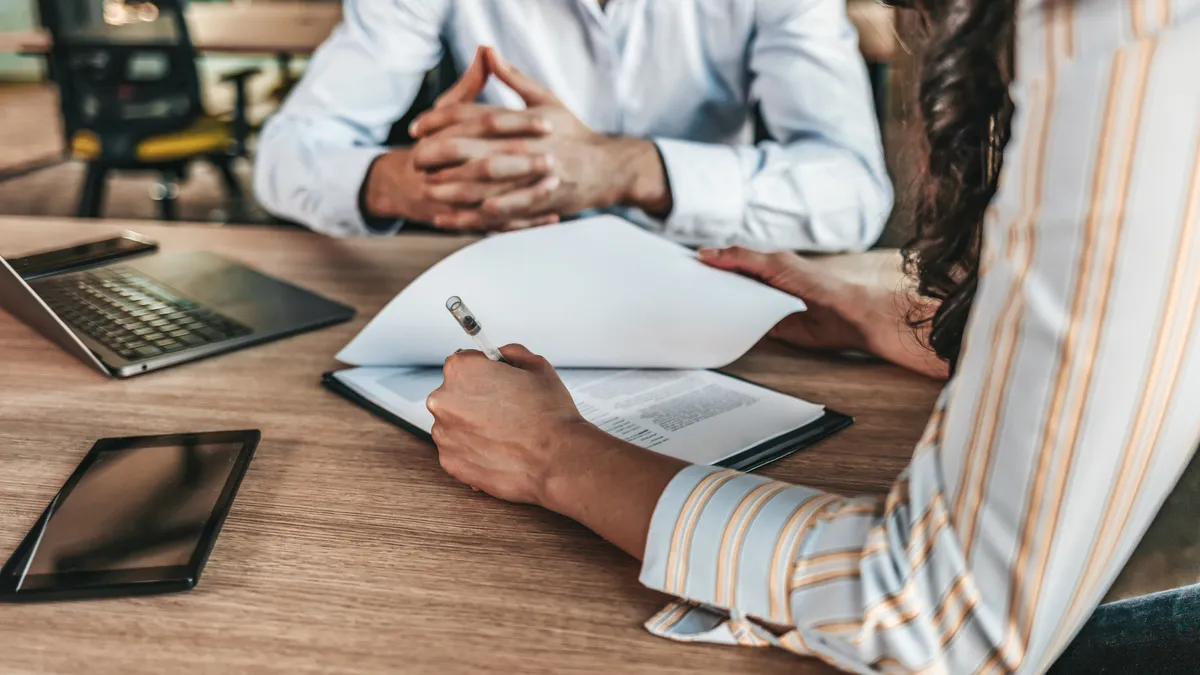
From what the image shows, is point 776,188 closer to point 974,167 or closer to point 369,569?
point 974,167

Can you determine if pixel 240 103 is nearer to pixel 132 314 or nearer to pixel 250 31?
pixel 250 31

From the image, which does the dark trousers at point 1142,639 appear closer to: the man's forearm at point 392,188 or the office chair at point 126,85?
the man's forearm at point 392,188

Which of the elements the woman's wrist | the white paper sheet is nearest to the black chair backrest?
the white paper sheet

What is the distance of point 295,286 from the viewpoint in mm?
1013

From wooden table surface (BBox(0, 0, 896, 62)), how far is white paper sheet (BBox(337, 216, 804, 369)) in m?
2.45

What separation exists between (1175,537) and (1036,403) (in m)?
0.30

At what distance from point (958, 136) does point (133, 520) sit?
0.53 meters

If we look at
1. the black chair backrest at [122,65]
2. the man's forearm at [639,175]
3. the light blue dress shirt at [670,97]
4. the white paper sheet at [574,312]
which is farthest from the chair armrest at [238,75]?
the white paper sheet at [574,312]

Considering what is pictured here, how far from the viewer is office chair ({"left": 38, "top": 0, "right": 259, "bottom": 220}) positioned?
119 inches

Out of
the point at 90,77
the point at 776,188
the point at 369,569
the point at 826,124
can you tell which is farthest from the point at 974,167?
the point at 90,77

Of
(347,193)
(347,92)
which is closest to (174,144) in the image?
(347,92)

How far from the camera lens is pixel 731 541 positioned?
478 mm

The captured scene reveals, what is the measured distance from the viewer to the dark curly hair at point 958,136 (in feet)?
1.55

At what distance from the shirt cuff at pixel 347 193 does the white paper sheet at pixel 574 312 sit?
470 millimetres
